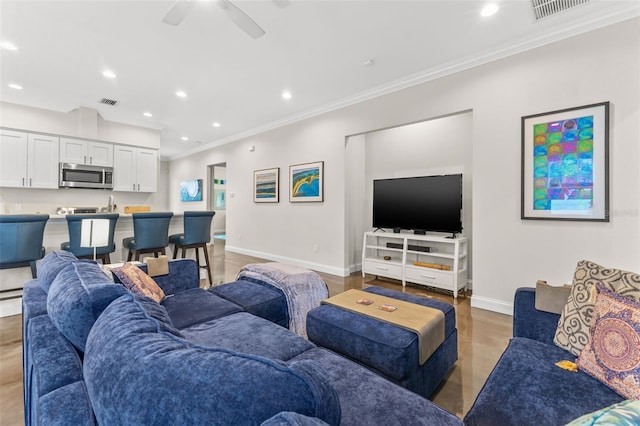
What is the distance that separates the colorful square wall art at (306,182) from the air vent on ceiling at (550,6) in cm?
316

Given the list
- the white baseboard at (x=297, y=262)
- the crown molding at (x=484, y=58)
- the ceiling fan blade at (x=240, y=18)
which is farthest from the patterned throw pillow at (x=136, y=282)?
the crown molding at (x=484, y=58)

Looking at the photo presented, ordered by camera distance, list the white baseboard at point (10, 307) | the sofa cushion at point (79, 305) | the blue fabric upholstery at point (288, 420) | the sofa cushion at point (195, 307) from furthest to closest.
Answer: the white baseboard at point (10, 307)
the sofa cushion at point (195, 307)
the sofa cushion at point (79, 305)
the blue fabric upholstery at point (288, 420)

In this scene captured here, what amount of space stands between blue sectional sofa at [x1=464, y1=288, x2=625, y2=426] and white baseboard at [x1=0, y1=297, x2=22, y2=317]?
4.17m

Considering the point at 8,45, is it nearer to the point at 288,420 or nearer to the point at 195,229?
the point at 195,229

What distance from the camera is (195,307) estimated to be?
2.00m

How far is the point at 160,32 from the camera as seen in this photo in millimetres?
2756

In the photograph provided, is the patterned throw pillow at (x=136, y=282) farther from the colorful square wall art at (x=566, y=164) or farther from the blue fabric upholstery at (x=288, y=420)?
the colorful square wall art at (x=566, y=164)

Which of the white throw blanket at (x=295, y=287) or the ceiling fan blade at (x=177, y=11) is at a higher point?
the ceiling fan blade at (x=177, y=11)

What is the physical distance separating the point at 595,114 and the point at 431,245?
2.30 metres

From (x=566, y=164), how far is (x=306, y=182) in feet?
11.6

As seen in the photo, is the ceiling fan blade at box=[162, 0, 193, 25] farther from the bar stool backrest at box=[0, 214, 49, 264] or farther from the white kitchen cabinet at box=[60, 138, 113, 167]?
the white kitchen cabinet at box=[60, 138, 113, 167]

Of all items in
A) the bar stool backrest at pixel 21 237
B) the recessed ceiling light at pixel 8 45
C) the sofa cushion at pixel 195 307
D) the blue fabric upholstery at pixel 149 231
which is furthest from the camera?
the blue fabric upholstery at pixel 149 231

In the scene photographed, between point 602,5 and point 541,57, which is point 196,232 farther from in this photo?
point 602,5

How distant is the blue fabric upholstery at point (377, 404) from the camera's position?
951mm
